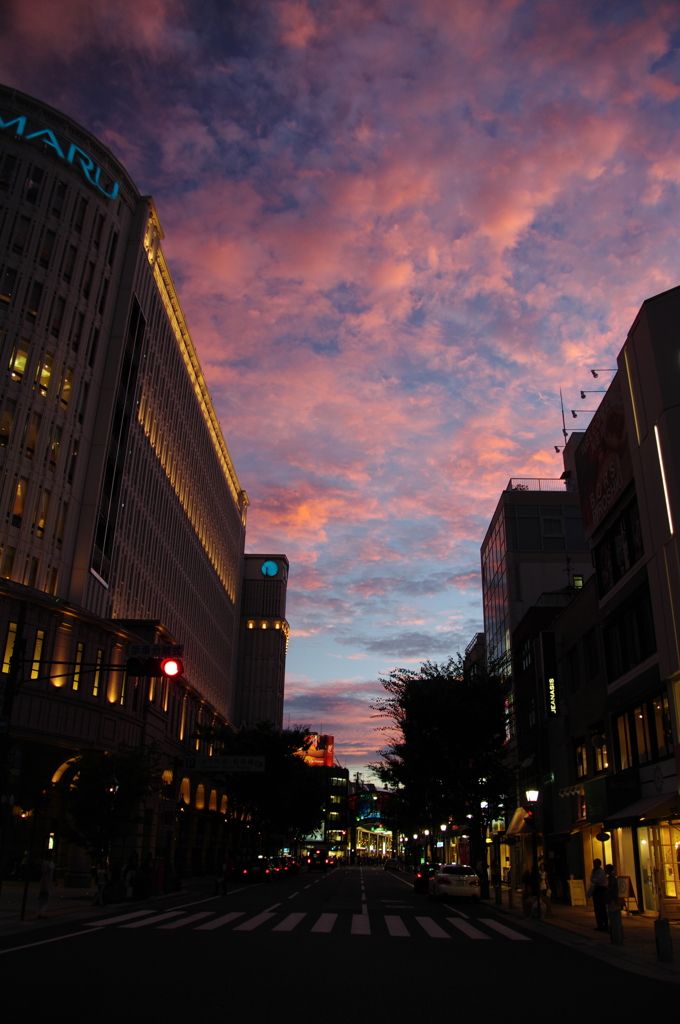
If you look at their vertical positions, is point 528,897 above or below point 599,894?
below

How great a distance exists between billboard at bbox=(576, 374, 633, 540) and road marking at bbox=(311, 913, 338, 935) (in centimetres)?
1805

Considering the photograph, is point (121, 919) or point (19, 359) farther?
point (19, 359)

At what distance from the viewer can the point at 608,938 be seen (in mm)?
19422

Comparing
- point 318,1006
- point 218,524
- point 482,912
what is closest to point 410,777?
point 482,912

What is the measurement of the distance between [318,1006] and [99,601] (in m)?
39.0

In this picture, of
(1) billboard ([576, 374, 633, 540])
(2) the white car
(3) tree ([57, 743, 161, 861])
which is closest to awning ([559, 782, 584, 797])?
(2) the white car

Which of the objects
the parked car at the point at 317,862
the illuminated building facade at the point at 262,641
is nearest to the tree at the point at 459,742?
the parked car at the point at 317,862

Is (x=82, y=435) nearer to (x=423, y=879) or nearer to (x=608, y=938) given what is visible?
(x=423, y=879)

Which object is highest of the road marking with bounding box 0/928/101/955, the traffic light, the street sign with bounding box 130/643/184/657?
the street sign with bounding box 130/643/184/657

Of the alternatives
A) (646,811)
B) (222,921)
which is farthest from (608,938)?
(222,921)

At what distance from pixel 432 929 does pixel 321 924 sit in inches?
117

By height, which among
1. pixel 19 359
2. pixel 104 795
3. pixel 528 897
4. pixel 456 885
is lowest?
pixel 456 885

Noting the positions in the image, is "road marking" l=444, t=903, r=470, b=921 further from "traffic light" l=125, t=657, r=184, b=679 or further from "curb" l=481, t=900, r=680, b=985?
"traffic light" l=125, t=657, r=184, b=679

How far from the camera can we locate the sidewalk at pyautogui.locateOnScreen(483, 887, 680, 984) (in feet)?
46.9
